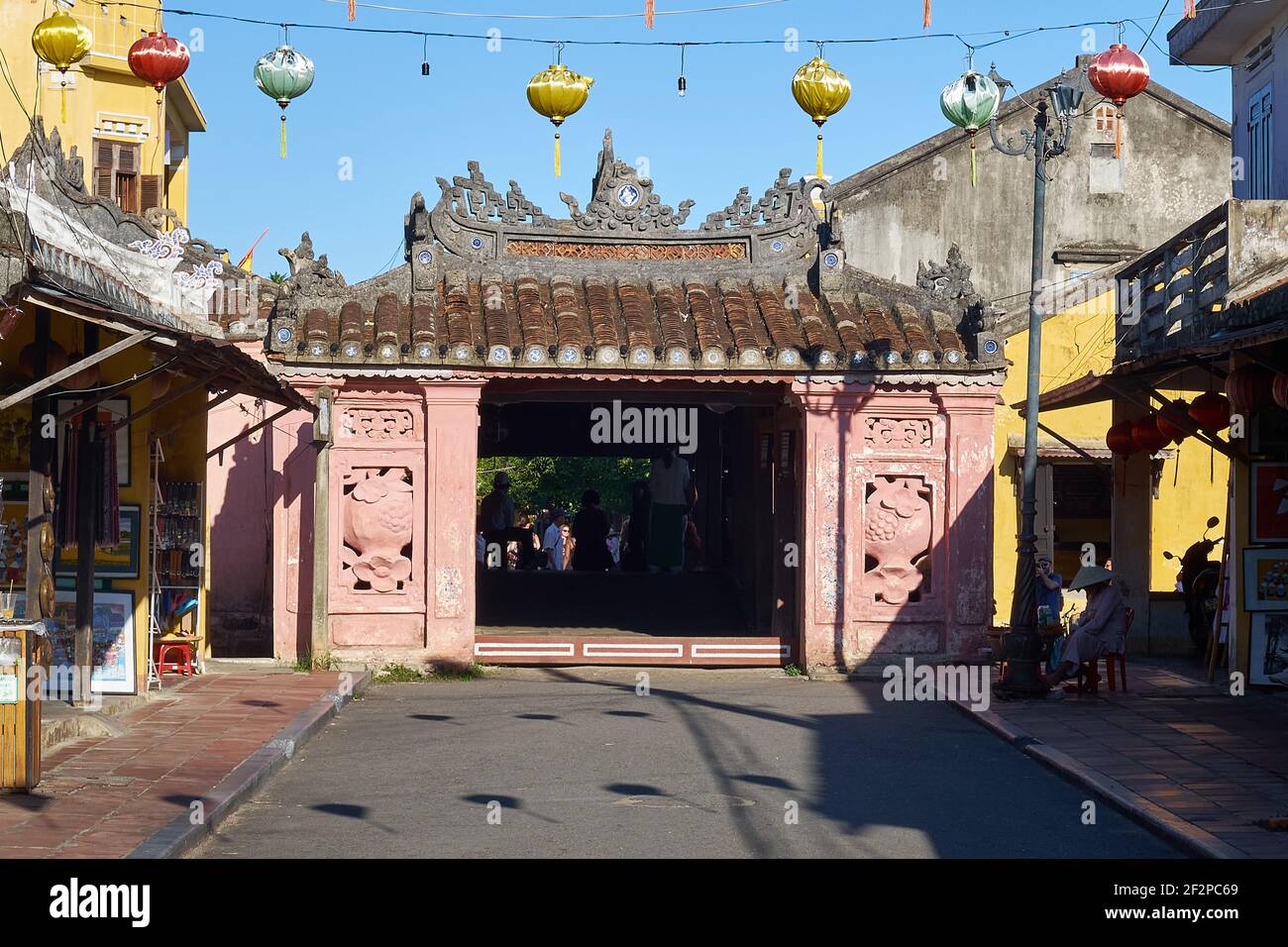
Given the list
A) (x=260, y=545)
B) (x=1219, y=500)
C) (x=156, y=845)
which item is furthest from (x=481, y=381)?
(x=1219, y=500)

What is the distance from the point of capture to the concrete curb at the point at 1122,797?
897 centimetres

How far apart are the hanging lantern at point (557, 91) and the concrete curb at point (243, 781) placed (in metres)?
6.10

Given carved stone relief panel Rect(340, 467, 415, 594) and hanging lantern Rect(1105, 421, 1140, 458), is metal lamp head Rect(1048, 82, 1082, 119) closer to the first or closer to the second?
hanging lantern Rect(1105, 421, 1140, 458)

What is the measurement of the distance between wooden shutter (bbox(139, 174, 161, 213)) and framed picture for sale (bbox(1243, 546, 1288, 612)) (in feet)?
62.7

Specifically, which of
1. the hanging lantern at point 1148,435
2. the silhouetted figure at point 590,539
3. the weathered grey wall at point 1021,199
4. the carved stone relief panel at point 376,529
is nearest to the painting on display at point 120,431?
the carved stone relief panel at point 376,529

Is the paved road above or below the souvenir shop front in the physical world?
below

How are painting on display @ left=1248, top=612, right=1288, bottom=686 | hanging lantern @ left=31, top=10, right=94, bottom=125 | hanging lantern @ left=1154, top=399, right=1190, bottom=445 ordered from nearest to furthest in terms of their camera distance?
painting on display @ left=1248, top=612, right=1288, bottom=686 < hanging lantern @ left=1154, top=399, right=1190, bottom=445 < hanging lantern @ left=31, top=10, right=94, bottom=125

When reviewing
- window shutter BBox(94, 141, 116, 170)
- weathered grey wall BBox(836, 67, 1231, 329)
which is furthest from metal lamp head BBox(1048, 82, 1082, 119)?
window shutter BBox(94, 141, 116, 170)

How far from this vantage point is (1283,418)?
50.8ft

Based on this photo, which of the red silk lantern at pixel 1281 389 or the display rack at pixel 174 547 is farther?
the display rack at pixel 174 547

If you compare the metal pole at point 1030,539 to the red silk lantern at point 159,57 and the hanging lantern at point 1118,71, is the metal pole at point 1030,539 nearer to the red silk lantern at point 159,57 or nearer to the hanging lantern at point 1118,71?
the hanging lantern at point 1118,71

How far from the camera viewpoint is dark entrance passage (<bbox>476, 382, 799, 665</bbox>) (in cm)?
1820

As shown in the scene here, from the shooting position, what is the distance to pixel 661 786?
11.1 m

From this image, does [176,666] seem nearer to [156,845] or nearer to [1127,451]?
[156,845]
